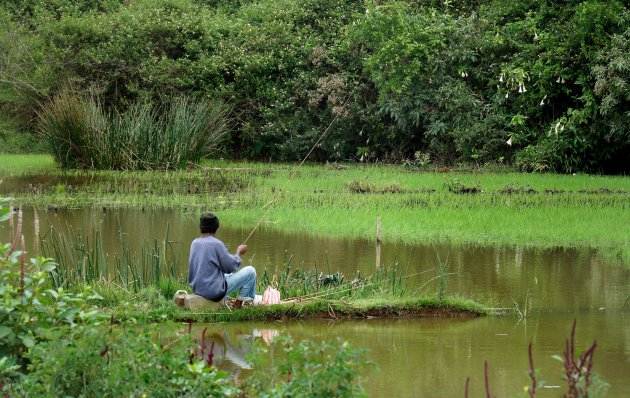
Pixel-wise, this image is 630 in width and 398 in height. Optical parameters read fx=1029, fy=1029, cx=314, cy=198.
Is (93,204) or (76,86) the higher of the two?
(76,86)

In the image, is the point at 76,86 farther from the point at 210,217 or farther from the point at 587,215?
the point at 210,217

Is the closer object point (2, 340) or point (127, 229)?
point (2, 340)

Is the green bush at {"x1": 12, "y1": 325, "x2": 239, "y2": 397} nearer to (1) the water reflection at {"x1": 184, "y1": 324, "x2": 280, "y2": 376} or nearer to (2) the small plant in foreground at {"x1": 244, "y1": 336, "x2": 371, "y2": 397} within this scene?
(2) the small plant in foreground at {"x1": 244, "y1": 336, "x2": 371, "y2": 397}

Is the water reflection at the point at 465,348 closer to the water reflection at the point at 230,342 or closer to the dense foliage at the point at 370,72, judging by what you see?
the water reflection at the point at 230,342

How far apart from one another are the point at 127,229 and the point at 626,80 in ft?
37.2

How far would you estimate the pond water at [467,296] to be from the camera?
737 centimetres

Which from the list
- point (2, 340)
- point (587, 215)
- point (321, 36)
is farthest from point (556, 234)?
point (321, 36)

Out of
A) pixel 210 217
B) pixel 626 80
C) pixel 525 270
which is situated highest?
pixel 626 80

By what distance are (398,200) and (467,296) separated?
7121 mm

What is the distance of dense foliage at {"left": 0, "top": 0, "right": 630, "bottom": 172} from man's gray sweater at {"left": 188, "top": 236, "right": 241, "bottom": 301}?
43.4 ft

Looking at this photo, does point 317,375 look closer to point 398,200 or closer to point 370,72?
point 398,200

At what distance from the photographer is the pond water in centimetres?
737

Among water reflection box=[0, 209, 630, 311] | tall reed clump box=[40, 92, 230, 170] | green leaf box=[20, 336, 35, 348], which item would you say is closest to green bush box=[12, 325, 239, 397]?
green leaf box=[20, 336, 35, 348]

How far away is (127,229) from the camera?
48.5 feet
